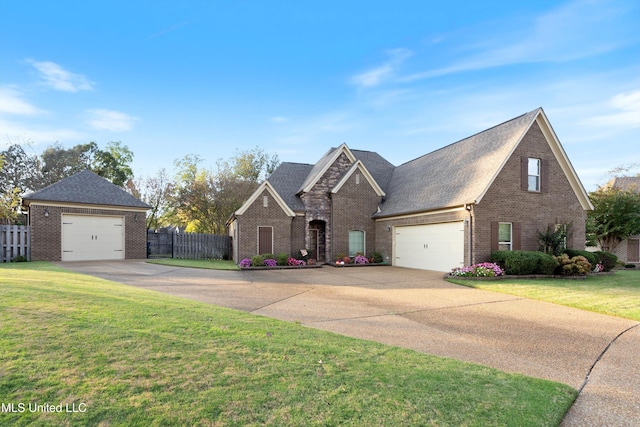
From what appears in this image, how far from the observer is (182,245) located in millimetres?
22078

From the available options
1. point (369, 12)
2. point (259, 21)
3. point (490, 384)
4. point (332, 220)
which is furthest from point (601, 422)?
point (332, 220)

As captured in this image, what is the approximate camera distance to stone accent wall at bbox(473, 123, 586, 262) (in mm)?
14820

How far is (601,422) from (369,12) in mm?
12980

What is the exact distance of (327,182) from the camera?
71.5 ft

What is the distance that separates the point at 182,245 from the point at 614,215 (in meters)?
31.1

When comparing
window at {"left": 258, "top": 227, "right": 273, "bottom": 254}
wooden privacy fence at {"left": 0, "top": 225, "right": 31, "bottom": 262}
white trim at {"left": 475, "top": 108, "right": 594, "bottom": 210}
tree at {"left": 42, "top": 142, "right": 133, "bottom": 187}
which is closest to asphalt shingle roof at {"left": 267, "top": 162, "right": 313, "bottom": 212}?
window at {"left": 258, "top": 227, "right": 273, "bottom": 254}

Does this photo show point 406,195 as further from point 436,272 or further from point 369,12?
point 369,12

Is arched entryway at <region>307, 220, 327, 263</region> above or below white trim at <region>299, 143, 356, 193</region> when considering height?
below

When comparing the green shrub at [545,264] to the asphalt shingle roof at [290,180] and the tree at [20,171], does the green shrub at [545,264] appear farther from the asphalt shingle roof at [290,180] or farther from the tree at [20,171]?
the tree at [20,171]

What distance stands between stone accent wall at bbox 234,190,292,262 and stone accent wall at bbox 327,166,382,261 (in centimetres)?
306

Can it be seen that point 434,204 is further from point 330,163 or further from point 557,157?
point 330,163

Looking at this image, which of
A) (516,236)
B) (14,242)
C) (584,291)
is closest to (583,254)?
(516,236)

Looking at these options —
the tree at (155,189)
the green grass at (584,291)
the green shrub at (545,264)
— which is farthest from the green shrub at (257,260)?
the tree at (155,189)

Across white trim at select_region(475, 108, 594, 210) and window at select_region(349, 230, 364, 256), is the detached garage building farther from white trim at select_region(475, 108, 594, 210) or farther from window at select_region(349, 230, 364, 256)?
white trim at select_region(475, 108, 594, 210)
